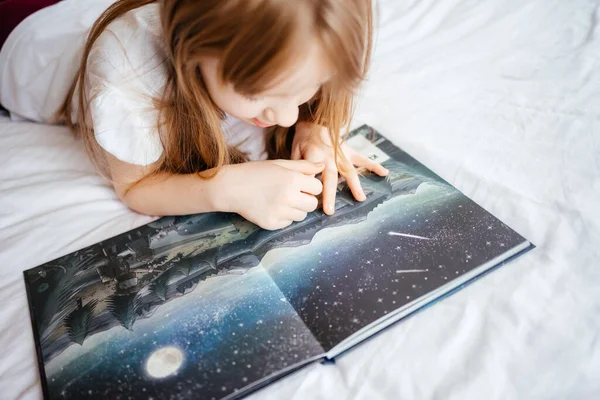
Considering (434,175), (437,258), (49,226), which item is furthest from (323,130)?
(49,226)

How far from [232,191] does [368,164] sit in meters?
0.20

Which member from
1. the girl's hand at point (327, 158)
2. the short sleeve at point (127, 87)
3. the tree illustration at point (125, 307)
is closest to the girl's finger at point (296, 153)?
the girl's hand at point (327, 158)

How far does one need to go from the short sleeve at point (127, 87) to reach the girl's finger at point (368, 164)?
0.27m

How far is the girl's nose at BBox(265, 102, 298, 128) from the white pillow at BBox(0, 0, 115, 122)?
0.39m

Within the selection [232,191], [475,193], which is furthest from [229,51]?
[475,193]

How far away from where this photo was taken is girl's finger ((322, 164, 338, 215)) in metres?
0.60

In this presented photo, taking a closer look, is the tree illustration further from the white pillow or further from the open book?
the white pillow

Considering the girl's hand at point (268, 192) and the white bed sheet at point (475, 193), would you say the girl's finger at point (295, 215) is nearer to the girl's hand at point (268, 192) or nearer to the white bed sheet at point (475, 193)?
the girl's hand at point (268, 192)

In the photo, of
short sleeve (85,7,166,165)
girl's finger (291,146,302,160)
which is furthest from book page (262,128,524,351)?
short sleeve (85,7,166,165)

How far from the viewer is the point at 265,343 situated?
1.47ft

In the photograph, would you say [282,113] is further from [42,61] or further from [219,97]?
[42,61]

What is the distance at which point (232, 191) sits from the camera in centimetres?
58

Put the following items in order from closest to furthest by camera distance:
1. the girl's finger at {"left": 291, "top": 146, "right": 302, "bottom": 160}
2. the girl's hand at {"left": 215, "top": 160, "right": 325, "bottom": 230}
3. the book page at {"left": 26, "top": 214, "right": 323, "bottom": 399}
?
the book page at {"left": 26, "top": 214, "right": 323, "bottom": 399} → the girl's hand at {"left": 215, "top": 160, "right": 325, "bottom": 230} → the girl's finger at {"left": 291, "top": 146, "right": 302, "bottom": 160}

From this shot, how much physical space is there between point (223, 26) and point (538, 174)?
46cm
